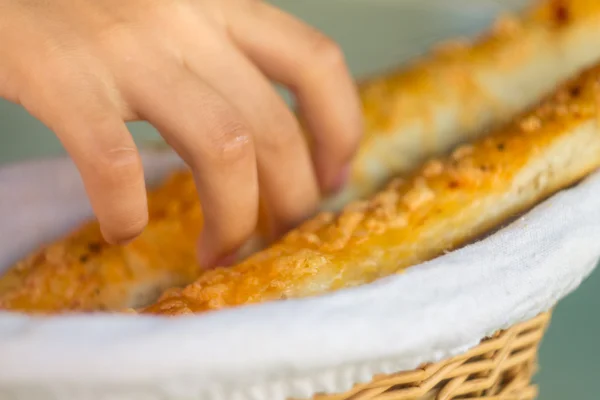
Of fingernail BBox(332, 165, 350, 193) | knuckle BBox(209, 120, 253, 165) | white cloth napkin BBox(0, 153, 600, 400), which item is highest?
knuckle BBox(209, 120, 253, 165)

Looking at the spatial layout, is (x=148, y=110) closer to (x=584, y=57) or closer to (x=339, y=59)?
(x=339, y=59)

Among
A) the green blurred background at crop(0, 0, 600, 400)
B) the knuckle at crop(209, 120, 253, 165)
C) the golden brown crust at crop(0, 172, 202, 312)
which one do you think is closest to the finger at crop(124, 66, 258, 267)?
the knuckle at crop(209, 120, 253, 165)

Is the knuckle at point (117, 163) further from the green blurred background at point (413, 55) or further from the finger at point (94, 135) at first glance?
the green blurred background at point (413, 55)

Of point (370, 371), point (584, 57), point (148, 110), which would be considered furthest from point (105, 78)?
point (584, 57)

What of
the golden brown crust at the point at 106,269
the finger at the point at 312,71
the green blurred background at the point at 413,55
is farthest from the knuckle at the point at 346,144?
the green blurred background at the point at 413,55

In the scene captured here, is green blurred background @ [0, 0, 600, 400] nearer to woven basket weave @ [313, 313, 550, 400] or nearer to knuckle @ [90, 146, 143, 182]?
woven basket weave @ [313, 313, 550, 400]

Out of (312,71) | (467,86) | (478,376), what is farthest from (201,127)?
(467,86)
